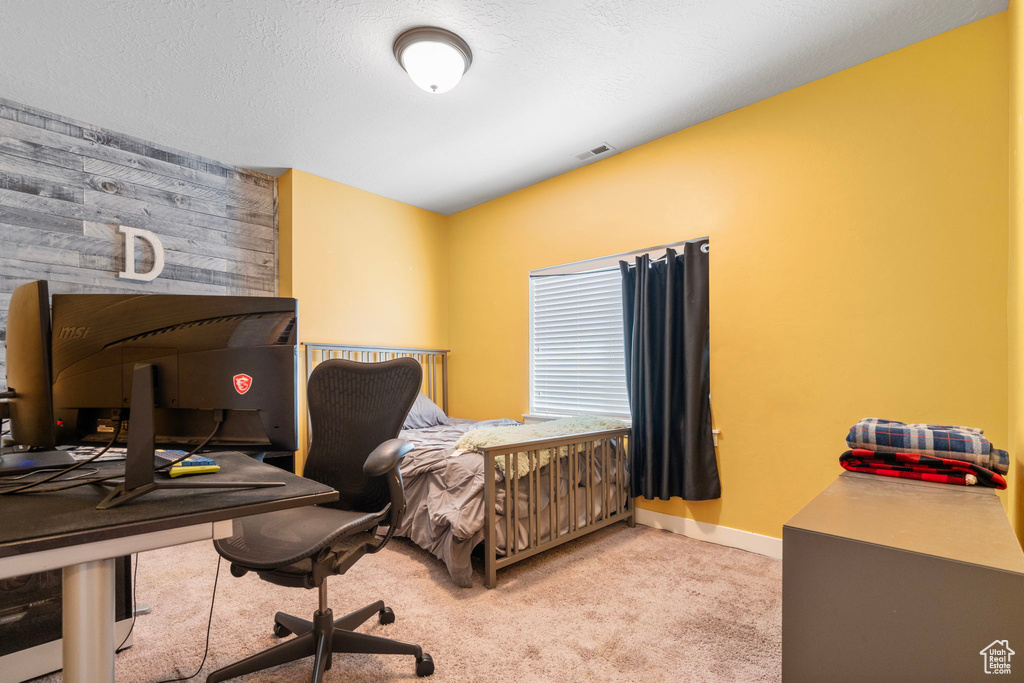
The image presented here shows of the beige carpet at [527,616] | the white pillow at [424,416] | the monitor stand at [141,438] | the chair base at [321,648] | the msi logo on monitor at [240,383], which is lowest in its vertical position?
the beige carpet at [527,616]

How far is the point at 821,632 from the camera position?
0.80m

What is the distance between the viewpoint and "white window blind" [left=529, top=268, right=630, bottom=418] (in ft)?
10.9

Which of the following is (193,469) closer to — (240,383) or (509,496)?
(240,383)

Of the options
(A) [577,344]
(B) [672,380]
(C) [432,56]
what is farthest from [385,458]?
(A) [577,344]

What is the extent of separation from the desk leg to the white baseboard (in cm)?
271

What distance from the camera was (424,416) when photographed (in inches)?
146

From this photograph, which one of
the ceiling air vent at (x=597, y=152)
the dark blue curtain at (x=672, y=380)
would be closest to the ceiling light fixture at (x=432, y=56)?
the ceiling air vent at (x=597, y=152)

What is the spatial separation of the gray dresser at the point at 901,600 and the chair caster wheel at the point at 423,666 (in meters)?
1.15

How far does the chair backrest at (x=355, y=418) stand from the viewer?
5.87 feet

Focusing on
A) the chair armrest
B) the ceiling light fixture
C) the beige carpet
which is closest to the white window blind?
the beige carpet

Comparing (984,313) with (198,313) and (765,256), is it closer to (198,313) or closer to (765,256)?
(765,256)

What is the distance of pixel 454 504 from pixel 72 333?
5.25 feet

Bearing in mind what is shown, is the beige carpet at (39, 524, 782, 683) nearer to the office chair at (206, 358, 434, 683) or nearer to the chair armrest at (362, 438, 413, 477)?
the office chair at (206, 358, 434, 683)

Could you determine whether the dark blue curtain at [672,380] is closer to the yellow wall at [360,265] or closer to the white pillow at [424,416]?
the white pillow at [424,416]
